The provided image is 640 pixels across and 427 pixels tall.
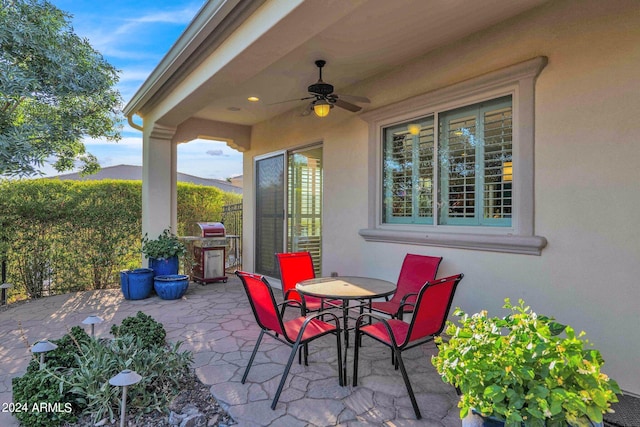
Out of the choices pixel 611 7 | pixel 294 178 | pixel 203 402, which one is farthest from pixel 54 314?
pixel 611 7

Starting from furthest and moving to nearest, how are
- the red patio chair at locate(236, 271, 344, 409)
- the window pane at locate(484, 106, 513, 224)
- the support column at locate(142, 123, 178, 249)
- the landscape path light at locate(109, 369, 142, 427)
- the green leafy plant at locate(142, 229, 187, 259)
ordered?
the support column at locate(142, 123, 178, 249), the green leafy plant at locate(142, 229, 187, 259), the window pane at locate(484, 106, 513, 224), the red patio chair at locate(236, 271, 344, 409), the landscape path light at locate(109, 369, 142, 427)

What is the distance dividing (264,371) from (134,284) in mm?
3233

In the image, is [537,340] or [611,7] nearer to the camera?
[537,340]

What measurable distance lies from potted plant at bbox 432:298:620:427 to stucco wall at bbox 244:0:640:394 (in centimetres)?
167

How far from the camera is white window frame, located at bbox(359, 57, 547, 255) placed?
9.30ft

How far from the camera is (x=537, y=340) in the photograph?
115cm

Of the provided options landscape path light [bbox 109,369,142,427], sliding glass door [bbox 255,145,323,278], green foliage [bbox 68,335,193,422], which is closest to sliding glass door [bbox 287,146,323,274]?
sliding glass door [bbox 255,145,323,278]


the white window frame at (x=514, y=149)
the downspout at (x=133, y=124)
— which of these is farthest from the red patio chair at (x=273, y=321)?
the downspout at (x=133, y=124)

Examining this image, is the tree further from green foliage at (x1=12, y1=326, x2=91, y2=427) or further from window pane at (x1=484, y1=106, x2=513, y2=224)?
window pane at (x1=484, y1=106, x2=513, y2=224)

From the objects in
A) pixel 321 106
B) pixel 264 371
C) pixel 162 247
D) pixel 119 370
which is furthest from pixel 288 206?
pixel 119 370

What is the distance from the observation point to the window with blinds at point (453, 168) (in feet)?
10.2

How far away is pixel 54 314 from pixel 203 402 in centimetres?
327

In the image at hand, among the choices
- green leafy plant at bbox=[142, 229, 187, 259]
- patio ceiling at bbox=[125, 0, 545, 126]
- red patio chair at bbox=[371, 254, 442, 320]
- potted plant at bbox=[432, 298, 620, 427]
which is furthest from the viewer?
green leafy plant at bbox=[142, 229, 187, 259]

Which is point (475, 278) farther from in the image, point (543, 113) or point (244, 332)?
point (244, 332)
